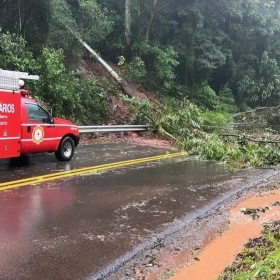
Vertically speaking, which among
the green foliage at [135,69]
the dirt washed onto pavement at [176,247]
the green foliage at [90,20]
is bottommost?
the dirt washed onto pavement at [176,247]

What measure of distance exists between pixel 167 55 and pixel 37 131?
18.6 metres

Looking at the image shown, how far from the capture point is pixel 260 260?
6.09 m

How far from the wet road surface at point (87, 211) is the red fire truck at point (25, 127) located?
0.55m

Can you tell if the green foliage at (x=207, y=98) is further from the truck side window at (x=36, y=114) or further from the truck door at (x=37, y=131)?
the truck side window at (x=36, y=114)

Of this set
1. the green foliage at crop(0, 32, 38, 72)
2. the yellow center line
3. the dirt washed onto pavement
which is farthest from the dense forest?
the dirt washed onto pavement

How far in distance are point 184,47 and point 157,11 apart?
322cm

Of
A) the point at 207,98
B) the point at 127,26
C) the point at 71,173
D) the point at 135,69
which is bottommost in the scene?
the point at 71,173

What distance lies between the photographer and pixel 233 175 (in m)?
13.4

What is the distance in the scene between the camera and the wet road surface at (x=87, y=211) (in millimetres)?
5953

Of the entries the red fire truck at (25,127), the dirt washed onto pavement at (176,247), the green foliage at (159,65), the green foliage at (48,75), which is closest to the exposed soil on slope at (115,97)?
the green foliage at (159,65)

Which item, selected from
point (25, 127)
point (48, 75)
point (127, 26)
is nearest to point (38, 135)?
point (25, 127)

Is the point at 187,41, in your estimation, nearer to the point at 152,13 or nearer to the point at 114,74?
the point at 152,13

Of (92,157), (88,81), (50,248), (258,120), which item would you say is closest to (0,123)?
(92,157)

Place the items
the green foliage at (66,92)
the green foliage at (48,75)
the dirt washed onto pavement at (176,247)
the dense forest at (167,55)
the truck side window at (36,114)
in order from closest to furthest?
the dirt washed onto pavement at (176,247), the truck side window at (36,114), the green foliage at (48,75), the dense forest at (167,55), the green foliage at (66,92)
